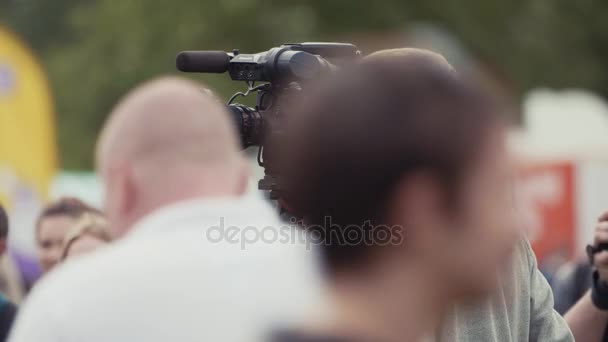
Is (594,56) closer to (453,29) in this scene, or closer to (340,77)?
(453,29)

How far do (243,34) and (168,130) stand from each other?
15693 millimetres

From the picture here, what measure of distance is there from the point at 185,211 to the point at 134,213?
0.10 meters

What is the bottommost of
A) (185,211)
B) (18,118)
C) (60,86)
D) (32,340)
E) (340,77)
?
(32,340)

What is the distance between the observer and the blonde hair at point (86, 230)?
4.55 m

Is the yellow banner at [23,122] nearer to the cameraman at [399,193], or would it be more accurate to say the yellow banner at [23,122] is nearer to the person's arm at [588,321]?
the person's arm at [588,321]

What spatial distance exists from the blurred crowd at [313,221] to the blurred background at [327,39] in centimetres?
912

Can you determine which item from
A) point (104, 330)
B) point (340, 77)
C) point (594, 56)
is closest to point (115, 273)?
point (104, 330)

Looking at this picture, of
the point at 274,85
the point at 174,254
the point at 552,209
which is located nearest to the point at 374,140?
the point at 174,254

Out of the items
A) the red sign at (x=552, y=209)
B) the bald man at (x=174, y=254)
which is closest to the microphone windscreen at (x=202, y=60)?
the bald man at (x=174, y=254)

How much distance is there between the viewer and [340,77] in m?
1.76

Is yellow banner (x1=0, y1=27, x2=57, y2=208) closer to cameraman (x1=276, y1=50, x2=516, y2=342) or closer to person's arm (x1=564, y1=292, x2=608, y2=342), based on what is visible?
person's arm (x1=564, y1=292, x2=608, y2=342)

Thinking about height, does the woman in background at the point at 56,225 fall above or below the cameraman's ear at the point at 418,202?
above

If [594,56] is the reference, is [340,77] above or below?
below

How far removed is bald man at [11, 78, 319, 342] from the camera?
1787 millimetres
